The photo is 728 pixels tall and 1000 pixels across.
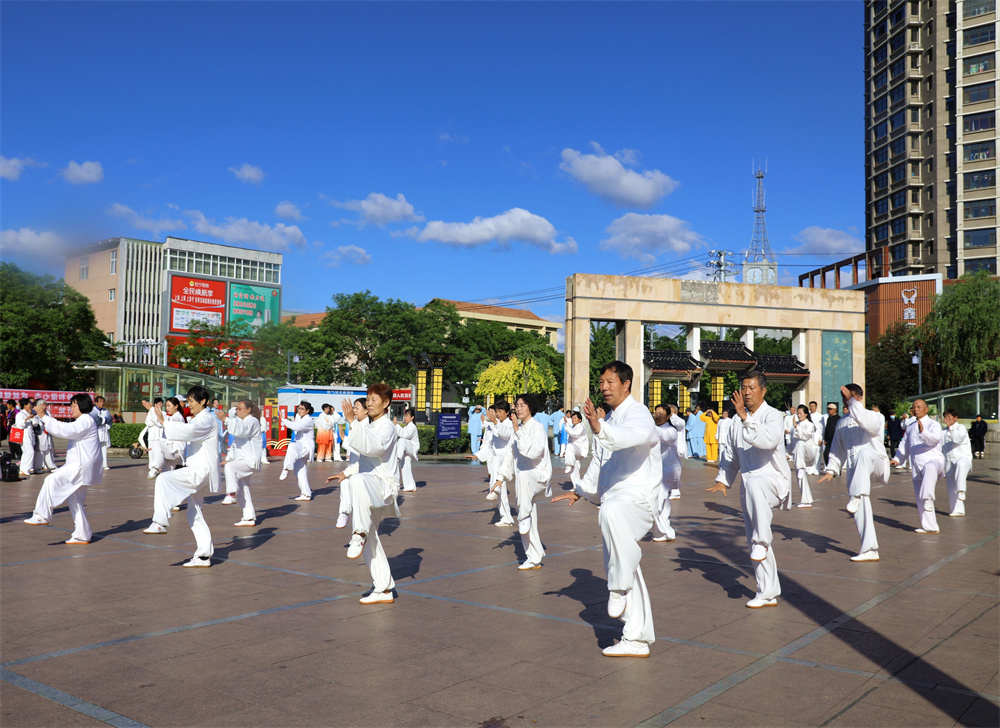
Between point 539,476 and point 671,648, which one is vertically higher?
point 539,476

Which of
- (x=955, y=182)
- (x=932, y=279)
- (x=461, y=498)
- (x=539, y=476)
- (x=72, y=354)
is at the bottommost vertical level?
(x=461, y=498)

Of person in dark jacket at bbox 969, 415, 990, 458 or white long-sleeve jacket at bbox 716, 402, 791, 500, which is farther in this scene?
person in dark jacket at bbox 969, 415, 990, 458

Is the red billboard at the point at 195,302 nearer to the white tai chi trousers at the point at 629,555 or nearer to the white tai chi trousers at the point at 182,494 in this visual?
the white tai chi trousers at the point at 182,494

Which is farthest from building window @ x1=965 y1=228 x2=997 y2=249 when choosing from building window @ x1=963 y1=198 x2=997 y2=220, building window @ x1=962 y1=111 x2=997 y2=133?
building window @ x1=962 y1=111 x2=997 y2=133

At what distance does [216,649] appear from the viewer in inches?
207

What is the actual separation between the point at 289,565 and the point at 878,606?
5606 mm

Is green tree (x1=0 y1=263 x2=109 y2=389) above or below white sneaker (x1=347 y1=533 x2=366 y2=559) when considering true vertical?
above

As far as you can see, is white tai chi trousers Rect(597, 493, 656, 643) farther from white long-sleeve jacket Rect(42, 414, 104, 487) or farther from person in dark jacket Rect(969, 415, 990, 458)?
person in dark jacket Rect(969, 415, 990, 458)

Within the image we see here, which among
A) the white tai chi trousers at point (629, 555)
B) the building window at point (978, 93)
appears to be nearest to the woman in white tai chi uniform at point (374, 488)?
the white tai chi trousers at point (629, 555)

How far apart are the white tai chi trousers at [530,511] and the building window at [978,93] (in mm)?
74393

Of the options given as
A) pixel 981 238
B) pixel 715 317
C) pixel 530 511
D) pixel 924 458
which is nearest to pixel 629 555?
pixel 530 511

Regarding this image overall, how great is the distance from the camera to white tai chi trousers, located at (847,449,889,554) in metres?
8.74

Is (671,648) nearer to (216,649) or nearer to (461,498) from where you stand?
(216,649)

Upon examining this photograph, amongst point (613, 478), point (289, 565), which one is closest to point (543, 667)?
point (613, 478)
